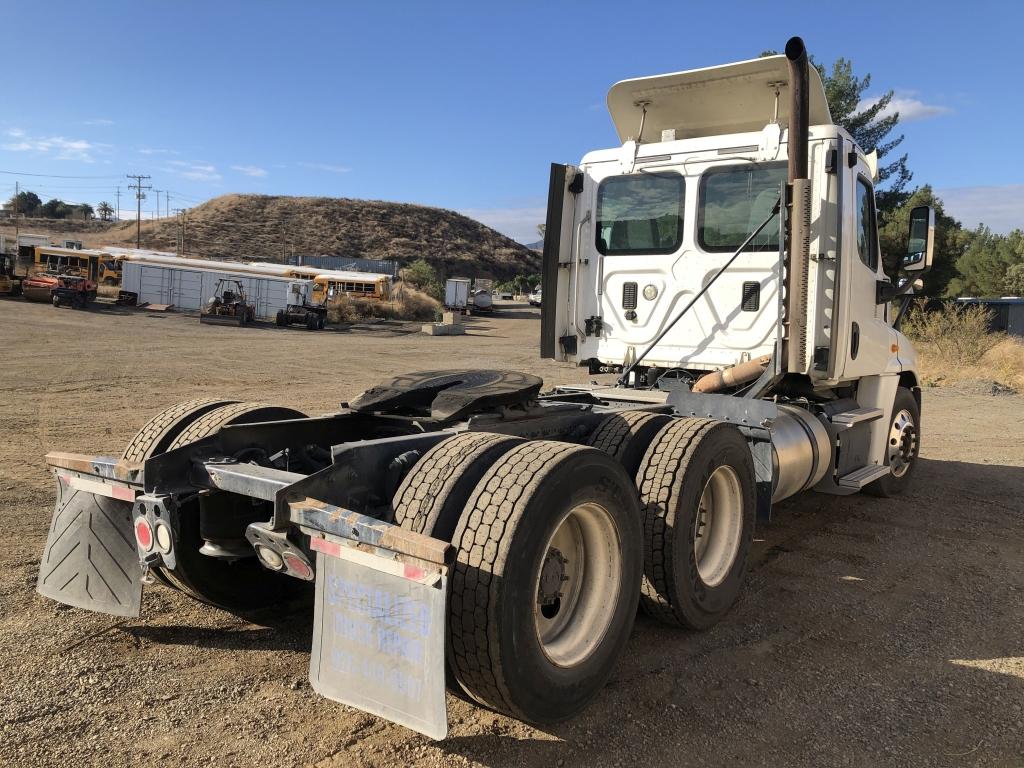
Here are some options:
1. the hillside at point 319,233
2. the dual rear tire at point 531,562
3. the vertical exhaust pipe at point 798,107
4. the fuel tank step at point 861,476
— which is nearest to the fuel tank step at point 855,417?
the fuel tank step at point 861,476

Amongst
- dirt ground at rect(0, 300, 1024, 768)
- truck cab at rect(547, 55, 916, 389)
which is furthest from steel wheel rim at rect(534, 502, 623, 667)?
truck cab at rect(547, 55, 916, 389)

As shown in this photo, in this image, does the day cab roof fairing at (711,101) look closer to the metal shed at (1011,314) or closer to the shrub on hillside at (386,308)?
the metal shed at (1011,314)

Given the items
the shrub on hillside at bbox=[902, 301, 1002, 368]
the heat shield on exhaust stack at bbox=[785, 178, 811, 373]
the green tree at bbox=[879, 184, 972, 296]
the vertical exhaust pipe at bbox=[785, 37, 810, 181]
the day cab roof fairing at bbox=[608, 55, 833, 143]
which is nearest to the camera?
the vertical exhaust pipe at bbox=[785, 37, 810, 181]

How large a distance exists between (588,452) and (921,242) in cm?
487

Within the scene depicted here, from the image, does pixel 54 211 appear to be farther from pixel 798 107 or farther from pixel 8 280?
pixel 798 107

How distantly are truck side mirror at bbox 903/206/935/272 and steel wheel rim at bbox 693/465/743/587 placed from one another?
11.0 feet

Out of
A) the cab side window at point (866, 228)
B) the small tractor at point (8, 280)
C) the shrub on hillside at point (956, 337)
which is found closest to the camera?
the cab side window at point (866, 228)

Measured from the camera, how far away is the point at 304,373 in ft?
59.3

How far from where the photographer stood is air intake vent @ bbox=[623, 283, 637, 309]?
6320mm

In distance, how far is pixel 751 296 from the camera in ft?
19.1

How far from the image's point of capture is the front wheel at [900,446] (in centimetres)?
729

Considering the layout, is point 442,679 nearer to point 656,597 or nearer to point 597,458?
point 597,458

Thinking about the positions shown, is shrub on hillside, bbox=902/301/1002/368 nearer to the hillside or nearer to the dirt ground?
the dirt ground

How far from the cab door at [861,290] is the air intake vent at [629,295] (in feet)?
5.14
